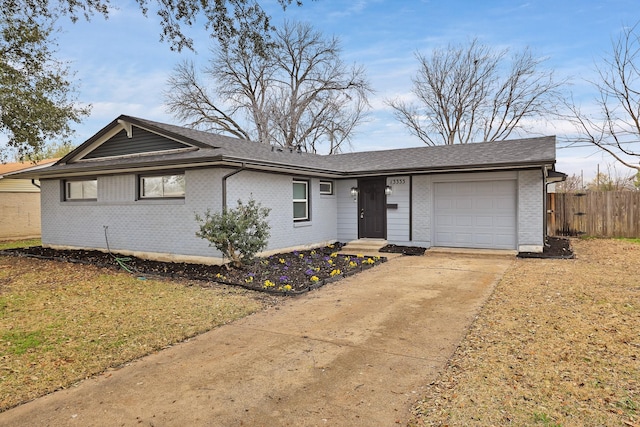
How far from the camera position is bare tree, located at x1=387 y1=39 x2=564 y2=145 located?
24219 millimetres

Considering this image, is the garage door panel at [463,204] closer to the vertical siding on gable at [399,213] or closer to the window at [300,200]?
the vertical siding on gable at [399,213]

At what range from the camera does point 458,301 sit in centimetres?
629

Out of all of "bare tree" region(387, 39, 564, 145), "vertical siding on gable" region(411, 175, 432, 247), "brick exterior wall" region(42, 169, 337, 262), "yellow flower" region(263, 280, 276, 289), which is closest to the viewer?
"yellow flower" region(263, 280, 276, 289)

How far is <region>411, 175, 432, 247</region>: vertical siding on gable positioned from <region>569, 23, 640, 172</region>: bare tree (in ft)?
33.7

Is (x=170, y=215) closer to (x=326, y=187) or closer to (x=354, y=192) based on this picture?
(x=326, y=187)

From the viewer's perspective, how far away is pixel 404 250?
11914mm

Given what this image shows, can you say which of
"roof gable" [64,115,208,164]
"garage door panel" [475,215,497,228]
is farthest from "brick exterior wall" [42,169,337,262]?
"garage door panel" [475,215,497,228]

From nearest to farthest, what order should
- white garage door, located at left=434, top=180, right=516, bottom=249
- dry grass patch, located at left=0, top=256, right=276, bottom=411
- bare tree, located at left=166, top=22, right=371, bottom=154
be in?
dry grass patch, located at left=0, top=256, right=276, bottom=411
white garage door, located at left=434, top=180, right=516, bottom=249
bare tree, located at left=166, top=22, right=371, bottom=154

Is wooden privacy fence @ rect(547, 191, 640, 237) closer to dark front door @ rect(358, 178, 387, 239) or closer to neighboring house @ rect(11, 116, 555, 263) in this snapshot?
neighboring house @ rect(11, 116, 555, 263)

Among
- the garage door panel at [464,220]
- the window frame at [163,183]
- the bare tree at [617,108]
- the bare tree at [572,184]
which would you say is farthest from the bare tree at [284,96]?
the window frame at [163,183]

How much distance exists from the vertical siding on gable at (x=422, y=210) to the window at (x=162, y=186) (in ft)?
22.5

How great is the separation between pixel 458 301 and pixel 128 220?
8749mm

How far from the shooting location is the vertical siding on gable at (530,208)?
35.2 feet

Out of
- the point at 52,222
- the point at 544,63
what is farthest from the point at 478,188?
the point at 544,63
